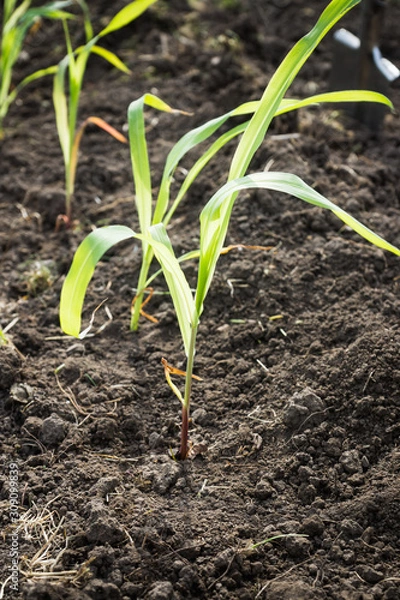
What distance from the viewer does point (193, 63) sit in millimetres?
3107

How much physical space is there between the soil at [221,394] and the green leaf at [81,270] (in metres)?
0.40

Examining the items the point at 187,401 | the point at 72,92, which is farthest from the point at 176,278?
the point at 72,92

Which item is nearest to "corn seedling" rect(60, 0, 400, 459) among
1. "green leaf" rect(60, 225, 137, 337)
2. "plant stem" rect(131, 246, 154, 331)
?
"green leaf" rect(60, 225, 137, 337)

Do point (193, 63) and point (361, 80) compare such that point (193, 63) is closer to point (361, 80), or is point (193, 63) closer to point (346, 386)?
point (361, 80)

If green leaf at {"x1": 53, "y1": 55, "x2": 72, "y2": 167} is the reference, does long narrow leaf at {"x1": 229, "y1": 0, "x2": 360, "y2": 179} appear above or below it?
above

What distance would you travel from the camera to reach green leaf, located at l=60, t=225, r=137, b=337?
1.35 metres

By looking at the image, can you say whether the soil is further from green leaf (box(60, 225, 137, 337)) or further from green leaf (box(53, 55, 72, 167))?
green leaf (box(60, 225, 137, 337))

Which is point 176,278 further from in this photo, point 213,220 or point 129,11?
point 129,11

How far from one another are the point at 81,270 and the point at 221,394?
0.58m

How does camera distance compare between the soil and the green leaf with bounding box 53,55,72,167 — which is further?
the green leaf with bounding box 53,55,72,167

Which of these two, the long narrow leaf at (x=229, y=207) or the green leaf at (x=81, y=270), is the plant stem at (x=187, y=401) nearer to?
the long narrow leaf at (x=229, y=207)

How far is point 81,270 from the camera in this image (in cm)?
135

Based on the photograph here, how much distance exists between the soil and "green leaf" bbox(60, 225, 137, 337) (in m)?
0.40

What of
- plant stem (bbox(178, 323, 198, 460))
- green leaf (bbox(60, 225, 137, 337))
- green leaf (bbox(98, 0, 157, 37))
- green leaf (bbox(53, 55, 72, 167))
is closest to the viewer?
green leaf (bbox(60, 225, 137, 337))
